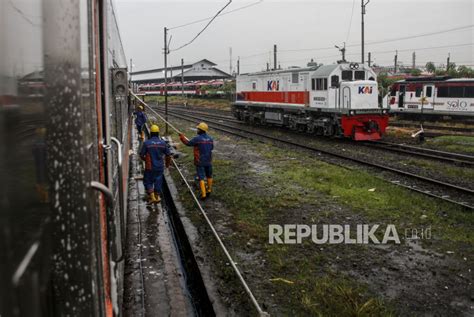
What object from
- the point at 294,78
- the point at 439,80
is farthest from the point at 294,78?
the point at 439,80

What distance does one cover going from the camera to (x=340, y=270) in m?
6.25

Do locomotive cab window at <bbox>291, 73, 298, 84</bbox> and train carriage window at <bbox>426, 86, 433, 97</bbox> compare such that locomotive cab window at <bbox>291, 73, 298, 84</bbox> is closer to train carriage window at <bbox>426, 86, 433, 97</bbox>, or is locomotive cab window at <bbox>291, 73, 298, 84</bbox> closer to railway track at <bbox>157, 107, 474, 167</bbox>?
railway track at <bbox>157, 107, 474, 167</bbox>

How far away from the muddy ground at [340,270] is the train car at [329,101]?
11462mm

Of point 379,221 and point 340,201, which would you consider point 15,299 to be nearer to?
point 379,221

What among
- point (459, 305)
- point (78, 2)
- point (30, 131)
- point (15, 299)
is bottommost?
point (459, 305)

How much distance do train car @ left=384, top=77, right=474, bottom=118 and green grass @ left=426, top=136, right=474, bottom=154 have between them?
34.1ft

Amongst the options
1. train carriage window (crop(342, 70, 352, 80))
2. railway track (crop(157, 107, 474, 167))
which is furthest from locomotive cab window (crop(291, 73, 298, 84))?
railway track (crop(157, 107, 474, 167))

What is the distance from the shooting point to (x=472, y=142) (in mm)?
19016

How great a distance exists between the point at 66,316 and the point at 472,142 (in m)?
20.0

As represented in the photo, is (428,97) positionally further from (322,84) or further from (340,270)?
(340,270)

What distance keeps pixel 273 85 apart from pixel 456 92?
39.4ft

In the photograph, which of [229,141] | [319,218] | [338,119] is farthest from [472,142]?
[319,218]

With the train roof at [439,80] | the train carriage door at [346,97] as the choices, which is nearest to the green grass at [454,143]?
the train carriage door at [346,97]

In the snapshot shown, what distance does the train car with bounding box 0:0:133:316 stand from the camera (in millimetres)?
1125
